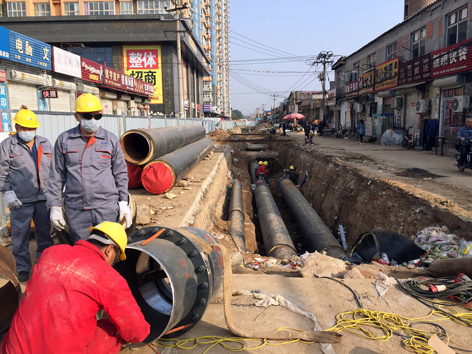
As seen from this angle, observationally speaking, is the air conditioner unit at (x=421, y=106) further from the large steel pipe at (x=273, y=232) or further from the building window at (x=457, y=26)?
the large steel pipe at (x=273, y=232)

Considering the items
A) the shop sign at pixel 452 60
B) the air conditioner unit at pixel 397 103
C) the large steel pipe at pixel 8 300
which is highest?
the shop sign at pixel 452 60

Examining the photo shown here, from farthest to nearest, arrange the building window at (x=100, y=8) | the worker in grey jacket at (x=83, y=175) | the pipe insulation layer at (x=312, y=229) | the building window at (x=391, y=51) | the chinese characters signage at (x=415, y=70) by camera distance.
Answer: the building window at (x=100, y=8), the building window at (x=391, y=51), the chinese characters signage at (x=415, y=70), the pipe insulation layer at (x=312, y=229), the worker in grey jacket at (x=83, y=175)

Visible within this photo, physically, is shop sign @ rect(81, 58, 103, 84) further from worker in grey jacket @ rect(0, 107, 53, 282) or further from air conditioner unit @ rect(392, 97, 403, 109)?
air conditioner unit @ rect(392, 97, 403, 109)

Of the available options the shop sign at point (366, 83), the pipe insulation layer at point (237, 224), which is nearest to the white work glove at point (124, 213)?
the pipe insulation layer at point (237, 224)

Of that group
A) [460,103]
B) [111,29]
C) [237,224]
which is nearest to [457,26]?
[460,103]

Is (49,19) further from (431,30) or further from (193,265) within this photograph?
(193,265)

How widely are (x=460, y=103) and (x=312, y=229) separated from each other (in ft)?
31.1

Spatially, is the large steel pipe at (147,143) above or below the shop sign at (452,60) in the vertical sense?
below

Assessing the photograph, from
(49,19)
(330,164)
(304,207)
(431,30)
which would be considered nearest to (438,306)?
(304,207)

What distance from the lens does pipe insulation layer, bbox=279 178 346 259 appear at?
755cm

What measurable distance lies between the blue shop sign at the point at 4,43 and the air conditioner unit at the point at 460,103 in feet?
58.4

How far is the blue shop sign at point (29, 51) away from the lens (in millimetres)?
14219

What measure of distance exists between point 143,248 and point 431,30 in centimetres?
1982

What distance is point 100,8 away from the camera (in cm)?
3703
